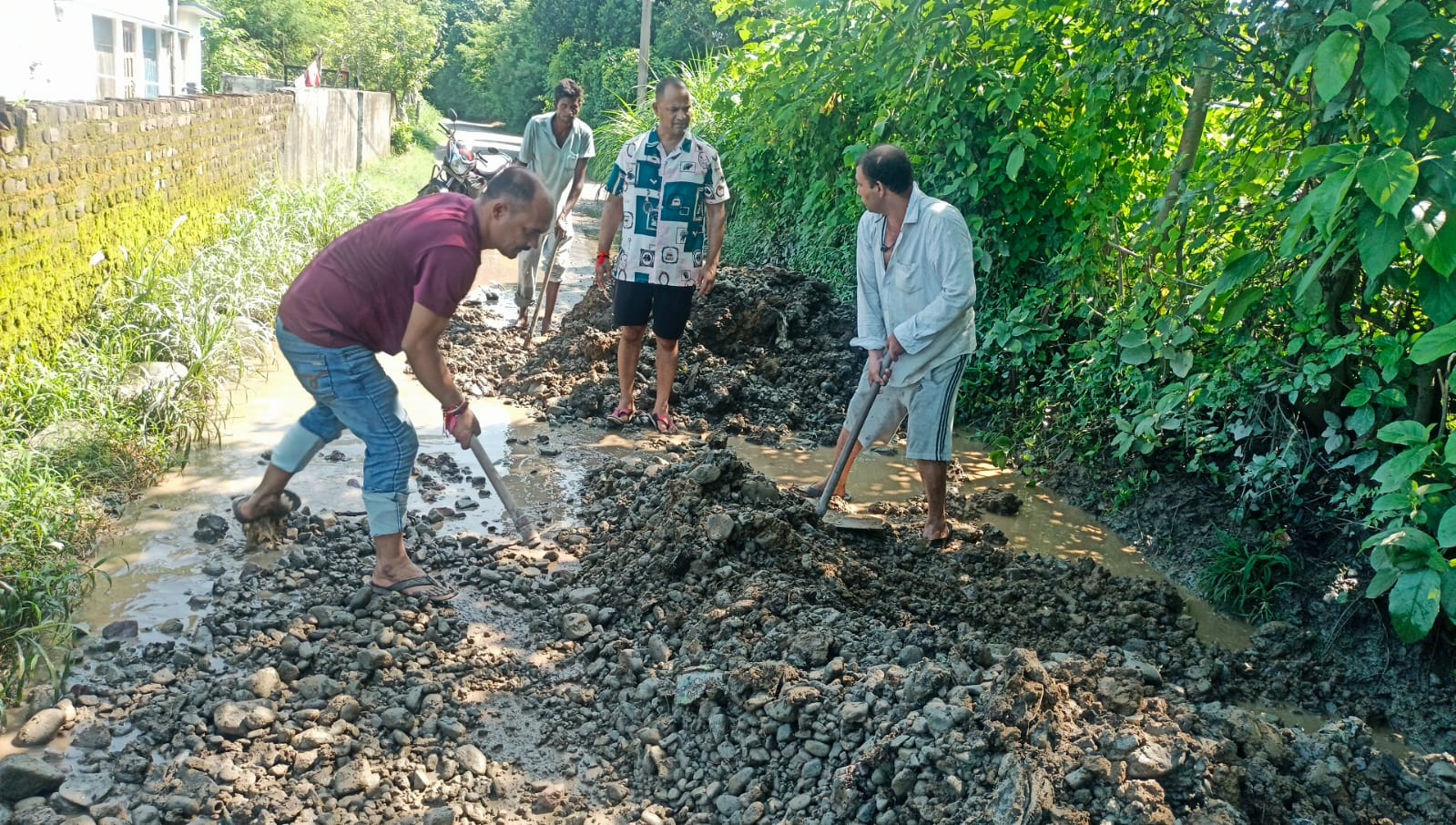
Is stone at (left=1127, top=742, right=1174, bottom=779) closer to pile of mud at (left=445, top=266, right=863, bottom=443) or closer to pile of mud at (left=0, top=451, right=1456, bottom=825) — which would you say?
pile of mud at (left=0, top=451, right=1456, bottom=825)

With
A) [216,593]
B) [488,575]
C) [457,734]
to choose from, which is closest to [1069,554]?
[488,575]

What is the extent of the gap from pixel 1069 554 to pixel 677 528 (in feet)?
6.71

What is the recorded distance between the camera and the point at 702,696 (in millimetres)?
→ 3484

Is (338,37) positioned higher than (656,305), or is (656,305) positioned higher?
(338,37)

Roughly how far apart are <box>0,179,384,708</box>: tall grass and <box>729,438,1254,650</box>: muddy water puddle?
3.12 meters

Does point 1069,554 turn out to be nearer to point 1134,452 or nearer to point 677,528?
point 1134,452

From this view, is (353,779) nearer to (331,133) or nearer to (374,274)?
(374,274)

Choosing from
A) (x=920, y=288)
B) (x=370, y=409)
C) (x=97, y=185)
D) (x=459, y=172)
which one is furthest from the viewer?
(x=459, y=172)

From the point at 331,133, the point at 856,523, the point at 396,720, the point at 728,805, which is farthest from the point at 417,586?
the point at 331,133

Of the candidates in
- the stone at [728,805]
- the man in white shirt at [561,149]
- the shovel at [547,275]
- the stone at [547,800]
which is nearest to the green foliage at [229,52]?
the shovel at [547,275]

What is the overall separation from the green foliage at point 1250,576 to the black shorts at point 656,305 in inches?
124

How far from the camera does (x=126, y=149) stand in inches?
281

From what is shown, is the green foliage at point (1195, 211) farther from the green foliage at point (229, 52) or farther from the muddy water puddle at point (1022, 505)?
the green foliage at point (229, 52)

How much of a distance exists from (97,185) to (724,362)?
4.11 meters
